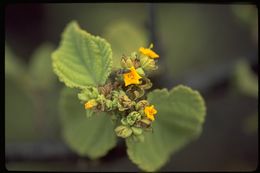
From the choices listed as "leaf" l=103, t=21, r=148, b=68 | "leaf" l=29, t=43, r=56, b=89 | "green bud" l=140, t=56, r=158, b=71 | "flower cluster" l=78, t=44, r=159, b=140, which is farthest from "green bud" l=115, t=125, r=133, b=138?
"leaf" l=29, t=43, r=56, b=89

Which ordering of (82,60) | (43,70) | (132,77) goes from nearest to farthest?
(132,77) → (82,60) → (43,70)

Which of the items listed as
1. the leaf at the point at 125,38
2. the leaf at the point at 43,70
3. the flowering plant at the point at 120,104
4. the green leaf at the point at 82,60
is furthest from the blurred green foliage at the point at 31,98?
the green leaf at the point at 82,60

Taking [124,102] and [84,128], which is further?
[84,128]

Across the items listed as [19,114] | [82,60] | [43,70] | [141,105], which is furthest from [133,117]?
[19,114]

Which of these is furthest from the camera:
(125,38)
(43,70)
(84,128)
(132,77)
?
(43,70)

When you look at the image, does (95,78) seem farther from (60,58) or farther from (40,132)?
(40,132)

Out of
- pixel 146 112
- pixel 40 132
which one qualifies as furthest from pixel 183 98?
pixel 40 132

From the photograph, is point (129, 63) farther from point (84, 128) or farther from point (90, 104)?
point (84, 128)
